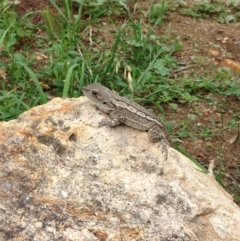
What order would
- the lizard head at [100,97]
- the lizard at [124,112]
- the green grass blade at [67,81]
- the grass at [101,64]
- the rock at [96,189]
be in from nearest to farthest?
the rock at [96,189], the lizard at [124,112], the lizard head at [100,97], the green grass blade at [67,81], the grass at [101,64]

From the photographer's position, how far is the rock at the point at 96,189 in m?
3.02

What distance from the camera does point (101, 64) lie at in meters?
6.14

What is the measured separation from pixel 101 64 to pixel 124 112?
76.2 inches

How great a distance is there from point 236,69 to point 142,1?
194cm

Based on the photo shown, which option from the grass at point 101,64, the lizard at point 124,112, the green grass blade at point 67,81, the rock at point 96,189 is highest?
the rock at point 96,189

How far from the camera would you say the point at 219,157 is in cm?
563

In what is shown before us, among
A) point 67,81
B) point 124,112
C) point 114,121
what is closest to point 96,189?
point 114,121

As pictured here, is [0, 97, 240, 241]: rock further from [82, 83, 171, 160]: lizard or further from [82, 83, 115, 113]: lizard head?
[82, 83, 115, 113]: lizard head

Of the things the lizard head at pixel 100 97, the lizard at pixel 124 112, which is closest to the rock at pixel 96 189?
the lizard at pixel 124 112

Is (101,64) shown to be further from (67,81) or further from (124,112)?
(124,112)

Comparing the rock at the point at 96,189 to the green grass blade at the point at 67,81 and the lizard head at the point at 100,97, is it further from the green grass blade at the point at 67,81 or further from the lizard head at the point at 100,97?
the green grass blade at the point at 67,81

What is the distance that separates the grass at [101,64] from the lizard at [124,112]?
1.01 meters

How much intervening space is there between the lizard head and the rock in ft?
1.24

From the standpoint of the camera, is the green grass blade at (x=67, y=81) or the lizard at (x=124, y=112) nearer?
the lizard at (x=124, y=112)
